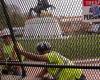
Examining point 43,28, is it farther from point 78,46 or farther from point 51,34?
point 78,46

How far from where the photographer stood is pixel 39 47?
247 inches

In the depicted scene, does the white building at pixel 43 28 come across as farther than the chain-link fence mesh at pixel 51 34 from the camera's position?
Yes

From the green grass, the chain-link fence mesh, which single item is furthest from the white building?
the green grass

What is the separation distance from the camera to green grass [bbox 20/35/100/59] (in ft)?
18.3

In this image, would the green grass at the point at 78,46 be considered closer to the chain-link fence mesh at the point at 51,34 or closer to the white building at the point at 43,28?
the chain-link fence mesh at the point at 51,34

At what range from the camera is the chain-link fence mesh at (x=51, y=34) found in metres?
5.51

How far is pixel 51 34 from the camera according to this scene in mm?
5727

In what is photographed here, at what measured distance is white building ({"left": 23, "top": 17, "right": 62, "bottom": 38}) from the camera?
18.7 feet

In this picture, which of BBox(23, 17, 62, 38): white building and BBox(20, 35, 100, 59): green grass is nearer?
BBox(20, 35, 100, 59): green grass

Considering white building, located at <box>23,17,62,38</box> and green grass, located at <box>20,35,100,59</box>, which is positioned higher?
white building, located at <box>23,17,62,38</box>

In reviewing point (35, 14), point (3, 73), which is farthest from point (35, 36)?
point (3, 73)

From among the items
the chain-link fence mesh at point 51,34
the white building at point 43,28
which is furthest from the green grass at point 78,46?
the white building at point 43,28

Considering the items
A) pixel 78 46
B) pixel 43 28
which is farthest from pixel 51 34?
pixel 78 46

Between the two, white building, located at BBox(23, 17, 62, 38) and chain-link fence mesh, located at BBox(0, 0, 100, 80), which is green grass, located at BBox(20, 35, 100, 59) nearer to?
chain-link fence mesh, located at BBox(0, 0, 100, 80)
